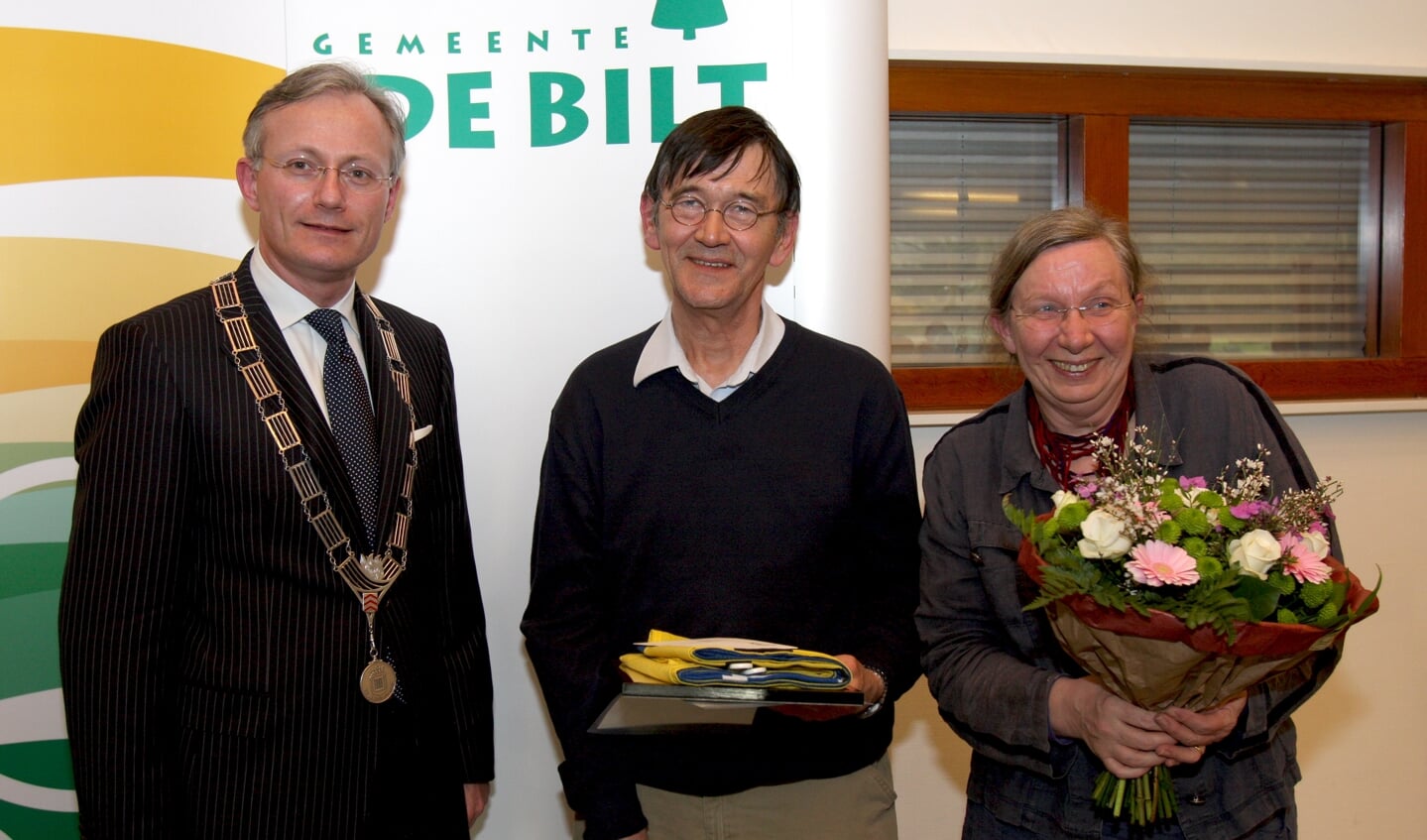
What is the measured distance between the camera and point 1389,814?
353 centimetres

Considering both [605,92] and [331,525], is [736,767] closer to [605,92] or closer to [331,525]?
[331,525]

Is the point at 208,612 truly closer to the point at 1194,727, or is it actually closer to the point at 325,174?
Answer: the point at 325,174

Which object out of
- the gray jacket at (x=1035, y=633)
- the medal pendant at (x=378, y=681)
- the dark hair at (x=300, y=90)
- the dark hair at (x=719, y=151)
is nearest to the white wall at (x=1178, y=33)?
the dark hair at (x=719, y=151)

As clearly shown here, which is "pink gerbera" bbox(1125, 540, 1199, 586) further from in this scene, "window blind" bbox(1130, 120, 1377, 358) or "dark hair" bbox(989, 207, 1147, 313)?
"window blind" bbox(1130, 120, 1377, 358)

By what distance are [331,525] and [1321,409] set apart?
10.1ft

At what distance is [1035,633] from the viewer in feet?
5.65

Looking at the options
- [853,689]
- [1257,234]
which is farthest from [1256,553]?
[1257,234]

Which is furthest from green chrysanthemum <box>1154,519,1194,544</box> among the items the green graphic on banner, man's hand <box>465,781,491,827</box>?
the green graphic on banner

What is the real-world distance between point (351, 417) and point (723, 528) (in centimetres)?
65

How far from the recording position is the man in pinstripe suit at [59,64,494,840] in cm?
150

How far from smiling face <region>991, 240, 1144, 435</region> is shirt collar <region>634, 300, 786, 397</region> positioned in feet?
1.43

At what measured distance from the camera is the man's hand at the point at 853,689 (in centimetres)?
163

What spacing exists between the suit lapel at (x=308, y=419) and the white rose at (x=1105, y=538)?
1.09 meters

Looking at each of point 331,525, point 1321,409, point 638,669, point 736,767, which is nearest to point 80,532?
point 331,525
